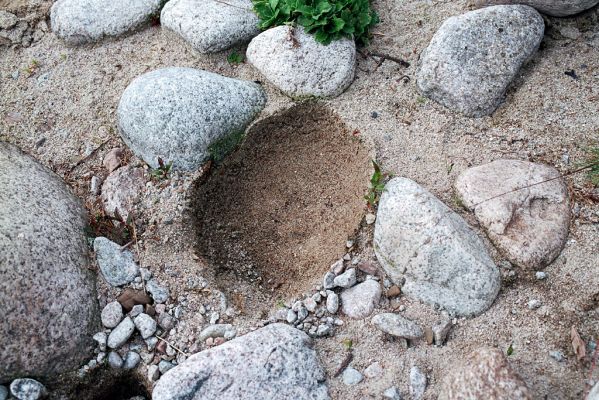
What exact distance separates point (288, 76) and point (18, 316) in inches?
79.8

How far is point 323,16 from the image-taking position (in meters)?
3.90

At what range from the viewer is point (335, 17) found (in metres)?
3.90

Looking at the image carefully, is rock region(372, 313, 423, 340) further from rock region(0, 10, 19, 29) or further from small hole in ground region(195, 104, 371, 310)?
rock region(0, 10, 19, 29)

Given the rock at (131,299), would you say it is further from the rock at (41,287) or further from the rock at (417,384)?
the rock at (417,384)

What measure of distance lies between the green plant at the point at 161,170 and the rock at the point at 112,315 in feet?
2.69

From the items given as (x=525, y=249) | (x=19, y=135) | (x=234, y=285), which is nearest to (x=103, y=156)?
(x=19, y=135)

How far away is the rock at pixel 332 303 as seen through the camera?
129 inches

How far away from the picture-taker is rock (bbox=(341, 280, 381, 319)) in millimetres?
3271

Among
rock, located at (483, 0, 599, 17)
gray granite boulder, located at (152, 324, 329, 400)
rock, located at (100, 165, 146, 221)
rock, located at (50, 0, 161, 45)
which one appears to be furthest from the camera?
rock, located at (50, 0, 161, 45)

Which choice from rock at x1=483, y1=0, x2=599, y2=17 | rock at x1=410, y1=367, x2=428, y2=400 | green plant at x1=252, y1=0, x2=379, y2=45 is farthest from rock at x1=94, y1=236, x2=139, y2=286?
rock at x1=483, y1=0, x2=599, y2=17

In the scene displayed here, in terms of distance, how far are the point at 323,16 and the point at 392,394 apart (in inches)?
87.9

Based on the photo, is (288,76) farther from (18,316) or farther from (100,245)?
(18,316)

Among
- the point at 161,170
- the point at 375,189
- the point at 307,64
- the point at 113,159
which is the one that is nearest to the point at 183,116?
the point at 161,170

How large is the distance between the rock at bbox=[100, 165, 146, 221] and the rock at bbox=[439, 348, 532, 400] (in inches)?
79.0
